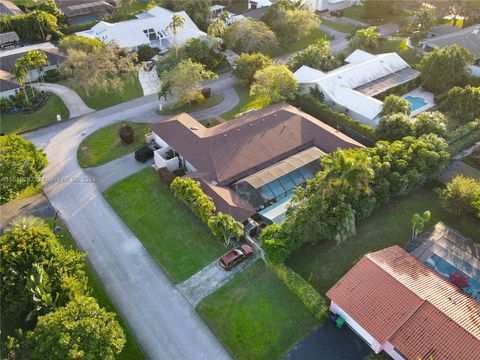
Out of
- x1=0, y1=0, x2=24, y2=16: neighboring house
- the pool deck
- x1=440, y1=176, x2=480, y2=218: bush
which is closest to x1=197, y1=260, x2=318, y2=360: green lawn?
x1=440, y1=176, x2=480, y2=218: bush

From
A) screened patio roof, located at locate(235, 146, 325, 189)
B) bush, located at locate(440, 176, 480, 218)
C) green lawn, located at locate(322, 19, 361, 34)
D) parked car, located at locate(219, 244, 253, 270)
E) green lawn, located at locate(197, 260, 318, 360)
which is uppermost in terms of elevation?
green lawn, located at locate(322, 19, 361, 34)

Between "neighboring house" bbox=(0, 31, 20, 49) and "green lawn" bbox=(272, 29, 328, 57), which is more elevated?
"neighboring house" bbox=(0, 31, 20, 49)

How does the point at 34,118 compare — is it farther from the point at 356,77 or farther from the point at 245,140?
the point at 356,77

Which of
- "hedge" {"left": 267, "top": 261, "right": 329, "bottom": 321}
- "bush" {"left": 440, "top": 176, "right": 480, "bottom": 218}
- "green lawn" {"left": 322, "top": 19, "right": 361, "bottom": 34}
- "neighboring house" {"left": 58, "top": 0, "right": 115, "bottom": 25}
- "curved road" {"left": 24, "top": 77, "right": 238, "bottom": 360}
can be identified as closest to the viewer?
"curved road" {"left": 24, "top": 77, "right": 238, "bottom": 360}

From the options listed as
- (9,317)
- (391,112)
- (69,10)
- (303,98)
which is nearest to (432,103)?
(391,112)

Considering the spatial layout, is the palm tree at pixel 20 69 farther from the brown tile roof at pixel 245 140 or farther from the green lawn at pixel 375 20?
the green lawn at pixel 375 20

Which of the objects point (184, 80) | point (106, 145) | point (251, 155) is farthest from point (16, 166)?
point (184, 80)

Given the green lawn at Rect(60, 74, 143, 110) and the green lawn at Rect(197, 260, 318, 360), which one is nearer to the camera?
the green lawn at Rect(197, 260, 318, 360)

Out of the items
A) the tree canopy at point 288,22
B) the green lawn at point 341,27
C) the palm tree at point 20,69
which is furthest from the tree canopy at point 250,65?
the green lawn at point 341,27

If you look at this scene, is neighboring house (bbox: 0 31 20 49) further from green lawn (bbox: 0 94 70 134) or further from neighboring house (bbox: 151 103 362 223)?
neighboring house (bbox: 151 103 362 223)
